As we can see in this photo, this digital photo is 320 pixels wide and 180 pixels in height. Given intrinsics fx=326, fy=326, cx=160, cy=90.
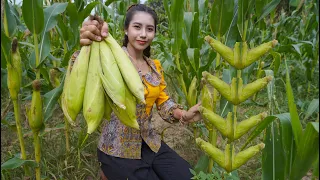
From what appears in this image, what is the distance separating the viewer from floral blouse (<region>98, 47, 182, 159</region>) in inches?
84.3

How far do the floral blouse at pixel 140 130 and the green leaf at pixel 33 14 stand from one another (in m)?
0.72

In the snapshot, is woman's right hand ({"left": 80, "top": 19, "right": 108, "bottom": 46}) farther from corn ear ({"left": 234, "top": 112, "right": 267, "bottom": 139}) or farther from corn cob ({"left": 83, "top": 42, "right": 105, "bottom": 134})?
corn ear ({"left": 234, "top": 112, "right": 267, "bottom": 139})

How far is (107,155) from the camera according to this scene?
2158mm

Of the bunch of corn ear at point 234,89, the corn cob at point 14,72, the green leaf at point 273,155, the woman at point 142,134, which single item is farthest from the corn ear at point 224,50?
the corn cob at point 14,72

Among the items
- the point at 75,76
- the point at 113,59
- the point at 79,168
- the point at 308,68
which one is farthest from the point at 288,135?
the point at 308,68

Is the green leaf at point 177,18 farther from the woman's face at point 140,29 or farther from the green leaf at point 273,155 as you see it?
the green leaf at point 273,155

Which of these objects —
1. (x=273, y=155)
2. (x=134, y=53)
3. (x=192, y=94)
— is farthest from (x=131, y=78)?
(x=192, y=94)

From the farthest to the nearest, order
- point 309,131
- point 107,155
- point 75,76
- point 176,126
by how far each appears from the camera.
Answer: point 176,126 < point 107,155 < point 75,76 < point 309,131

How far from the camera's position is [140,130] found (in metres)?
2.19

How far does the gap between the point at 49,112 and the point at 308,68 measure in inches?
137

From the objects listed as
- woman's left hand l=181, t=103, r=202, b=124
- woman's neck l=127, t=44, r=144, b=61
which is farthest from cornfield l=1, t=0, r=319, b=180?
woman's neck l=127, t=44, r=144, b=61

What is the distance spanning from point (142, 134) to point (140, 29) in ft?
2.30

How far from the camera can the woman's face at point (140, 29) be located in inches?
80.5

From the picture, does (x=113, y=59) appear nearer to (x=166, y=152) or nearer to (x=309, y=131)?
(x=309, y=131)
